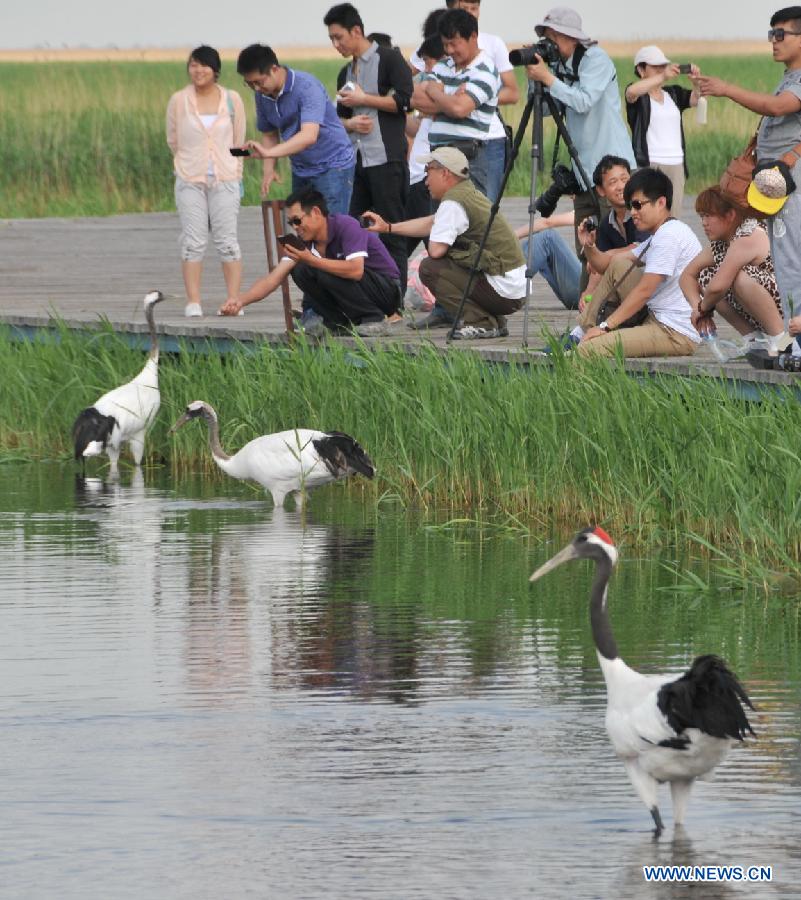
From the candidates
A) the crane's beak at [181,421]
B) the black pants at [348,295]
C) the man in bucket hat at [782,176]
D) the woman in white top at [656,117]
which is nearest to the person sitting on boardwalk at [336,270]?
the black pants at [348,295]

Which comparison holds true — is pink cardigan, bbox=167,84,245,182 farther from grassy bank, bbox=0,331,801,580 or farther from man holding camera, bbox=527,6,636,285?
man holding camera, bbox=527,6,636,285

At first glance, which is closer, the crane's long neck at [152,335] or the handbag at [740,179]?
the handbag at [740,179]

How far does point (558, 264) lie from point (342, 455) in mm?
3168

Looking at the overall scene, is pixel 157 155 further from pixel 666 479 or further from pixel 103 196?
pixel 666 479

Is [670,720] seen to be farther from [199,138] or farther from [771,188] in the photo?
[199,138]

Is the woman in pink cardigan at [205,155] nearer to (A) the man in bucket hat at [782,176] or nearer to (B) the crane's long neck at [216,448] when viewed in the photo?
(B) the crane's long neck at [216,448]

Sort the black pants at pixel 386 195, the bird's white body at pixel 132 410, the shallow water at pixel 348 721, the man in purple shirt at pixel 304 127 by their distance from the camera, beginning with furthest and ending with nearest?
the black pants at pixel 386 195, the man in purple shirt at pixel 304 127, the bird's white body at pixel 132 410, the shallow water at pixel 348 721

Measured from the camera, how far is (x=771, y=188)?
9.79m

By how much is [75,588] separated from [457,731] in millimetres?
2932

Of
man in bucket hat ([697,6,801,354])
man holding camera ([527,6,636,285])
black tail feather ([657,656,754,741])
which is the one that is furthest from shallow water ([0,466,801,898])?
man holding camera ([527,6,636,285])

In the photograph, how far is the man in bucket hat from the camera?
32.3ft

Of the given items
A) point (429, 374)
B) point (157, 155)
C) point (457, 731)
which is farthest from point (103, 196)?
point (457, 731)

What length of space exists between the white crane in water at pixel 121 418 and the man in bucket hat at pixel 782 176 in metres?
4.18

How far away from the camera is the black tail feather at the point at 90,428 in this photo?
41.9 feet
